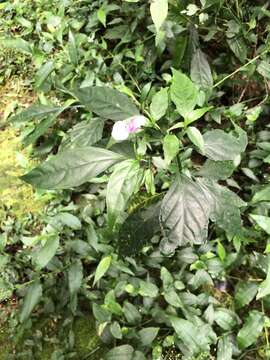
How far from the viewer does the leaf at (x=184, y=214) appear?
1.38 meters

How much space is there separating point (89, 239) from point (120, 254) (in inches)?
15.2

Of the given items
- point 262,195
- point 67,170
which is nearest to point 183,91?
point 67,170

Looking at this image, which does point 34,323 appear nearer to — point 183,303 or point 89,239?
point 89,239

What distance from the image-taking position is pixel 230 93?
2.49 m

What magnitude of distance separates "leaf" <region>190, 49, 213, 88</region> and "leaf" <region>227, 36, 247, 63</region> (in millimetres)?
196

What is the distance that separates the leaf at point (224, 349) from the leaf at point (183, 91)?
997 millimetres

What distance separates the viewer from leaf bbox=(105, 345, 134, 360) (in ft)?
6.12

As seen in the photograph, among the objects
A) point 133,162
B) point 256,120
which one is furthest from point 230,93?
point 133,162

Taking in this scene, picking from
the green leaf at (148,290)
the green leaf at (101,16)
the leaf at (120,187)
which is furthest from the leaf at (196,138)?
the green leaf at (101,16)

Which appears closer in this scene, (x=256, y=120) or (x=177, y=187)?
(x=177, y=187)

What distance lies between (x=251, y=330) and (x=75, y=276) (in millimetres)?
745

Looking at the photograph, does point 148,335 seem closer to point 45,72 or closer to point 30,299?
point 30,299

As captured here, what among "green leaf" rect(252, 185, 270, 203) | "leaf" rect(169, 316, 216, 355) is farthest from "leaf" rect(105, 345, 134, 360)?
"green leaf" rect(252, 185, 270, 203)

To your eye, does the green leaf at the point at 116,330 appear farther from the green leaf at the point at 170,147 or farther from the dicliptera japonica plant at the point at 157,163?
the green leaf at the point at 170,147
